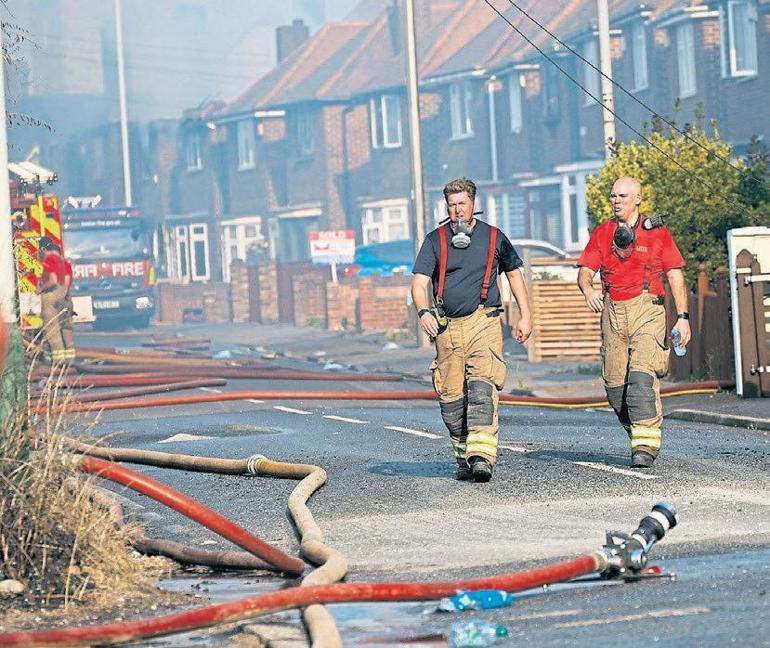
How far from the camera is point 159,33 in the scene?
94.3 m

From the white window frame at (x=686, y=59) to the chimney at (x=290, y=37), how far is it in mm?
31319

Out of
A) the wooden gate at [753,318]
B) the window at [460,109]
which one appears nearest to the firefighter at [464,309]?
the wooden gate at [753,318]

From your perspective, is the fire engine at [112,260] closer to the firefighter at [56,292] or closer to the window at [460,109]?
the window at [460,109]

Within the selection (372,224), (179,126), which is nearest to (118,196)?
(179,126)

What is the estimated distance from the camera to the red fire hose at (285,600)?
228 inches

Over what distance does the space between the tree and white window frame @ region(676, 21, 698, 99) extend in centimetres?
1975

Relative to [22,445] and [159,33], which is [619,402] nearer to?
[22,445]

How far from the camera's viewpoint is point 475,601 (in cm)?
651

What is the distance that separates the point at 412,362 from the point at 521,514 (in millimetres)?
20223

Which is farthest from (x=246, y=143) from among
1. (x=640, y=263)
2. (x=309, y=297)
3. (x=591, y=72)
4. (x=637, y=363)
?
(x=637, y=363)

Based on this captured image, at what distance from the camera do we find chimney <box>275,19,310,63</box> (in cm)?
7244

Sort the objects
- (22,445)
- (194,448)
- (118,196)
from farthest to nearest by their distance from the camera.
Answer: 1. (118,196)
2. (194,448)
3. (22,445)

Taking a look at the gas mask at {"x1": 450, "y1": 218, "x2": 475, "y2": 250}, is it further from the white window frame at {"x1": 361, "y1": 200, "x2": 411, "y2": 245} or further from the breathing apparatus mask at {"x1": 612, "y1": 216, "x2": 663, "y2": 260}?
the white window frame at {"x1": 361, "y1": 200, "x2": 411, "y2": 245}

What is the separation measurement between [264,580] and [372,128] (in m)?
54.0
